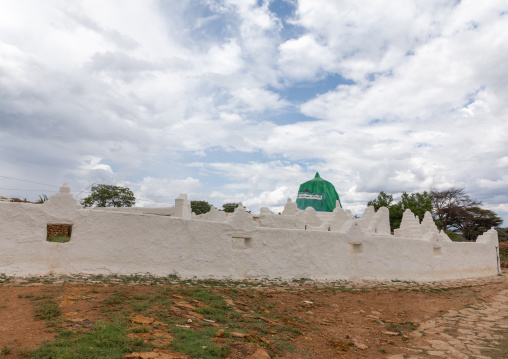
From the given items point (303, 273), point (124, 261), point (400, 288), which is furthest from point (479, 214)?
point (124, 261)

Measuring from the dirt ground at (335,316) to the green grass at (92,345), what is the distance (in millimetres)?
222

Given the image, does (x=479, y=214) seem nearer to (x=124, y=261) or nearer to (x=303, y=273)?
(x=303, y=273)

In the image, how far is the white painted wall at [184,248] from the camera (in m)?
8.98

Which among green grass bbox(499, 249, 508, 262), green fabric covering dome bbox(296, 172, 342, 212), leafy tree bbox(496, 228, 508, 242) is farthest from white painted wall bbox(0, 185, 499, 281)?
leafy tree bbox(496, 228, 508, 242)

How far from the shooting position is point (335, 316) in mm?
8398

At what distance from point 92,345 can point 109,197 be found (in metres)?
25.6

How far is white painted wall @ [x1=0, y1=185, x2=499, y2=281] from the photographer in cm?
898

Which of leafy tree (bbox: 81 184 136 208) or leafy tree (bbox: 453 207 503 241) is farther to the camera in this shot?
leafy tree (bbox: 453 207 503 241)

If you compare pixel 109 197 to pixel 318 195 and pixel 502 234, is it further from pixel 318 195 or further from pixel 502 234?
pixel 502 234

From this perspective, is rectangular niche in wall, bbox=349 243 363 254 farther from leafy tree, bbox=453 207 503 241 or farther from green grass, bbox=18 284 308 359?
leafy tree, bbox=453 207 503 241

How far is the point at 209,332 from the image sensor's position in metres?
5.83

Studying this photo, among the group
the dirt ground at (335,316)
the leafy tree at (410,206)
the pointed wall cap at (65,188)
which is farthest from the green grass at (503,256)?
the pointed wall cap at (65,188)

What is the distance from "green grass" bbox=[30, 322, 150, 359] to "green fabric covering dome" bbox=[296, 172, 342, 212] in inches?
991

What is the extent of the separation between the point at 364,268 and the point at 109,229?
891cm
